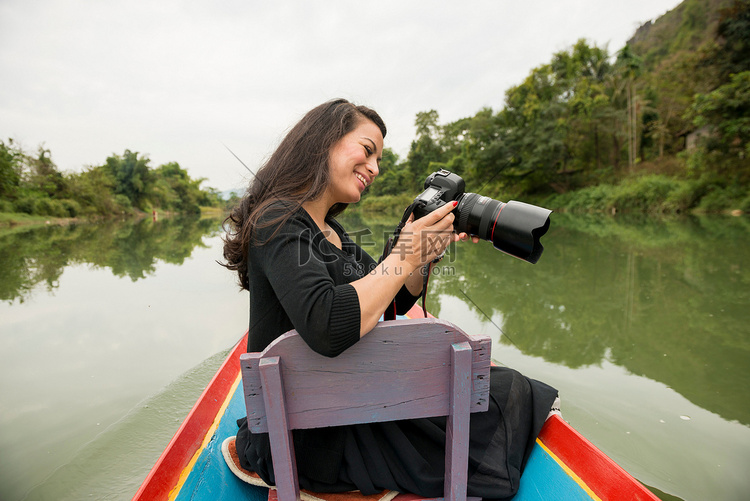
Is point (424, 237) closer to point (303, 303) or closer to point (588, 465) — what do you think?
point (303, 303)

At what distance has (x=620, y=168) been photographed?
1639 cm

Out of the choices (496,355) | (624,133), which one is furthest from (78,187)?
(624,133)

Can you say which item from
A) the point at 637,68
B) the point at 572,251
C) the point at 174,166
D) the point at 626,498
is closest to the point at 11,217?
the point at 572,251

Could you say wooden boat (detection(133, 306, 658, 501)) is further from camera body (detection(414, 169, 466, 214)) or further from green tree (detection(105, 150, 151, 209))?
green tree (detection(105, 150, 151, 209))

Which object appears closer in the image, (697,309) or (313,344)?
(313,344)

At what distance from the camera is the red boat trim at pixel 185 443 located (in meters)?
0.90

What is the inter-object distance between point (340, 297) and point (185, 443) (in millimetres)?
775

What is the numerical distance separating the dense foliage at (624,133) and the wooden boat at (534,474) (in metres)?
9.48

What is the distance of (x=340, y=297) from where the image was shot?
65 cm

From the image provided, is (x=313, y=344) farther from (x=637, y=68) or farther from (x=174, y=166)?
(x=174, y=166)

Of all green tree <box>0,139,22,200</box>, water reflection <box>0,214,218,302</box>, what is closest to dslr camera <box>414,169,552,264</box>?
water reflection <box>0,214,218,302</box>

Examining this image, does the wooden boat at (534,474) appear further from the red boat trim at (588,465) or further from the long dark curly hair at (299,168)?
the long dark curly hair at (299,168)

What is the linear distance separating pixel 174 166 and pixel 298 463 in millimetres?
52621

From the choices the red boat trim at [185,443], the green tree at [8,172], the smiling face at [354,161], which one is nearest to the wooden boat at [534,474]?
the red boat trim at [185,443]
